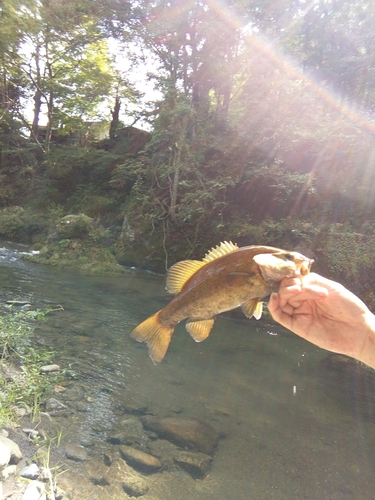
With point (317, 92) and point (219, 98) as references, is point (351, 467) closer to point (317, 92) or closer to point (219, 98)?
point (317, 92)

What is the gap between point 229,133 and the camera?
60.1ft

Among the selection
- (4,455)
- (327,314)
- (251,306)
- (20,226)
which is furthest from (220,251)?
(20,226)

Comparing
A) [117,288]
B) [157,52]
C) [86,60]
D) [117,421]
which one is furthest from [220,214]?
[86,60]

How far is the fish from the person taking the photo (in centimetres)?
206

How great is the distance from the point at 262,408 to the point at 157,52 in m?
19.5

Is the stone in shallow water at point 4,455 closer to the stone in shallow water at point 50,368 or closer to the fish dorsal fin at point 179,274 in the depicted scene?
the stone in shallow water at point 50,368

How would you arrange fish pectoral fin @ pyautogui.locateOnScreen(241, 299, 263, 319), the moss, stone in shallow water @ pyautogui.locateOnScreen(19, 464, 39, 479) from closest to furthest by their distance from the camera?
fish pectoral fin @ pyautogui.locateOnScreen(241, 299, 263, 319)
stone in shallow water @ pyautogui.locateOnScreen(19, 464, 39, 479)
the moss

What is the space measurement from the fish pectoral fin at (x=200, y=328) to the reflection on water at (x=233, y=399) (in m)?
2.22

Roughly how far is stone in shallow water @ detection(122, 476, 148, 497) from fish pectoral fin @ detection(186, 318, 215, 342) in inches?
87.3

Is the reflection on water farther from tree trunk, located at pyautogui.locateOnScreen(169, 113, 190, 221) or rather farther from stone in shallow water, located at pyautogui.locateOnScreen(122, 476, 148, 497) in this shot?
tree trunk, located at pyautogui.locateOnScreen(169, 113, 190, 221)

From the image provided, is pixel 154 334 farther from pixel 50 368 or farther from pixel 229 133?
pixel 229 133

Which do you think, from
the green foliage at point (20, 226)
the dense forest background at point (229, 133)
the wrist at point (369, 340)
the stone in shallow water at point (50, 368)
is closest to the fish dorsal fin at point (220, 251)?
the wrist at point (369, 340)

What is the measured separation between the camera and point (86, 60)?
87.8 ft

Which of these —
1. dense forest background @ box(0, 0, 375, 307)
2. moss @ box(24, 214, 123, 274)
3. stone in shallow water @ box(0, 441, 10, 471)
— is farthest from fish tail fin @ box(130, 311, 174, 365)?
moss @ box(24, 214, 123, 274)
